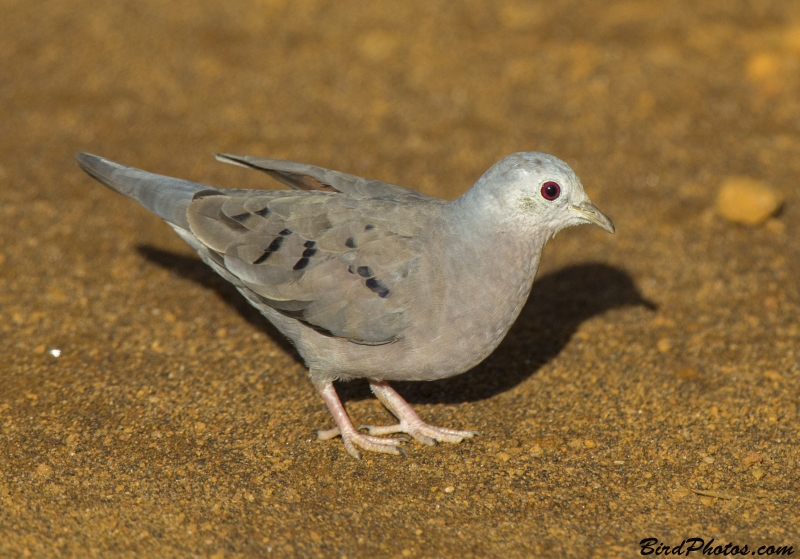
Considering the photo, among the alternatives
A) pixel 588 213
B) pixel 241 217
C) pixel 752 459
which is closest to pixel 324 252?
pixel 241 217

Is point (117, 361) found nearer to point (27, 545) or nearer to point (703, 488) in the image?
point (27, 545)

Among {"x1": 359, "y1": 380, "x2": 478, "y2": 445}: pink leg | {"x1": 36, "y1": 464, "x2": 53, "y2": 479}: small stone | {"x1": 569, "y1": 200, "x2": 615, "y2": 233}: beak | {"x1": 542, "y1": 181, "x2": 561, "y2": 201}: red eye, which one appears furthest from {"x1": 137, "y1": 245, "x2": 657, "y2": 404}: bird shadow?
{"x1": 36, "y1": 464, "x2": 53, "y2": 479}: small stone

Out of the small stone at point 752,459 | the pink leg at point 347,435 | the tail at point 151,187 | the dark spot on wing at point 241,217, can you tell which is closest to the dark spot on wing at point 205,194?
the tail at point 151,187

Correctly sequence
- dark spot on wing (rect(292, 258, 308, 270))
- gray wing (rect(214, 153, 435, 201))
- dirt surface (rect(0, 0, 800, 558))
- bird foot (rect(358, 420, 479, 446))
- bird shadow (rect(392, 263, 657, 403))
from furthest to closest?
bird shadow (rect(392, 263, 657, 403)) → gray wing (rect(214, 153, 435, 201)) → bird foot (rect(358, 420, 479, 446)) → dark spot on wing (rect(292, 258, 308, 270)) → dirt surface (rect(0, 0, 800, 558))

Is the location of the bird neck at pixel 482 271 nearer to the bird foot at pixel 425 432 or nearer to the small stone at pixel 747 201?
the bird foot at pixel 425 432

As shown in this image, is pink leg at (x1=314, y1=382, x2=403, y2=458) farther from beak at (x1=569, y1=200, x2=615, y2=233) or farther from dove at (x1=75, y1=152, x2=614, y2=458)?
Answer: beak at (x1=569, y1=200, x2=615, y2=233)

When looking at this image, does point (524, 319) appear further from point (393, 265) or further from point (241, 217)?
point (241, 217)

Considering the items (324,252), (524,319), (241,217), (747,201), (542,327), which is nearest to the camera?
(324,252)
